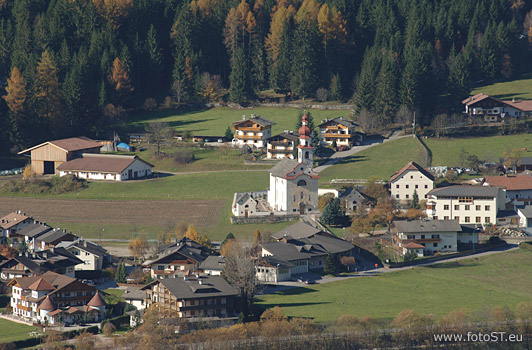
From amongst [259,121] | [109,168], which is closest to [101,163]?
[109,168]

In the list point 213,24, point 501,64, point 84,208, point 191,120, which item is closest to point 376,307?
point 84,208

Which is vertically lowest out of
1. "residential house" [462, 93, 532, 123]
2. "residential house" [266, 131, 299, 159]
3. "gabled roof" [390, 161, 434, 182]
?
"gabled roof" [390, 161, 434, 182]

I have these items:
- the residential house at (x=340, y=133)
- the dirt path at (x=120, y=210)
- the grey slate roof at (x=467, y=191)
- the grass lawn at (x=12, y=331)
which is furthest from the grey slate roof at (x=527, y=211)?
the grass lawn at (x=12, y=331)

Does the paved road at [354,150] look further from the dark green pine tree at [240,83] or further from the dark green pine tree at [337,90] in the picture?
the dark green pine tree at [240,83]

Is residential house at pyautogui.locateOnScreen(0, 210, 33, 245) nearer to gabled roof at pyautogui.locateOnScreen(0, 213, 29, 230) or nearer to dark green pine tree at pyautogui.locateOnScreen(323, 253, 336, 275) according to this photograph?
gabled roof at pyautogui.locateOnScreen(0, 213, 29, 230)

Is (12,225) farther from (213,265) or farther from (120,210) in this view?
(213,265)

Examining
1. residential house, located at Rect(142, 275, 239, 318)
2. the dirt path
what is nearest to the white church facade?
the dirt path

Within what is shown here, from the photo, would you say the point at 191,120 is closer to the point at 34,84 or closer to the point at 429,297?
the point at 34,84
